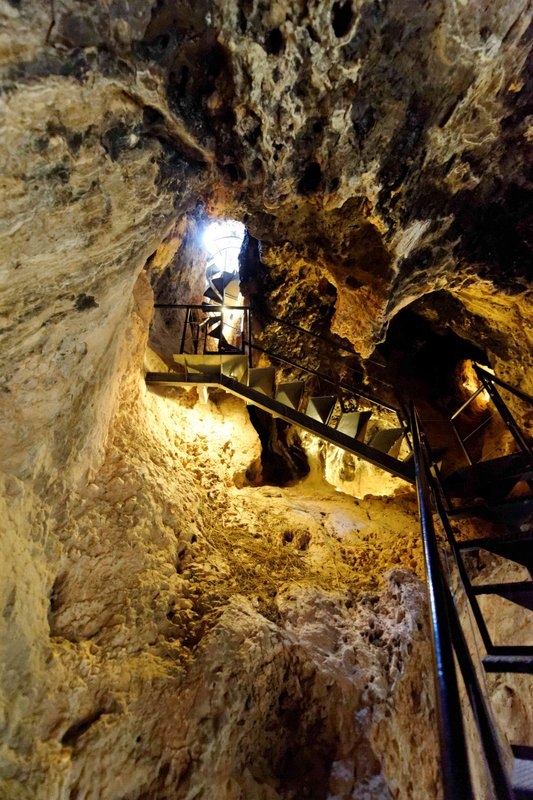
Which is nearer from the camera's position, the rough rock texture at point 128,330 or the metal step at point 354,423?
the rough rock texture at point 128,330

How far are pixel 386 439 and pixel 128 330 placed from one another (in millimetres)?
3492

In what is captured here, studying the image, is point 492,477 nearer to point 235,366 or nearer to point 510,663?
point 510,663

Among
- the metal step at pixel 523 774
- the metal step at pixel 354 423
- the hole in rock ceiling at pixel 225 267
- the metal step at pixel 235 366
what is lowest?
the metal step at pixel 523 774

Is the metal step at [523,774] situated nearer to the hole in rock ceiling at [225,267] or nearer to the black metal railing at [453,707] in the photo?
the black metal railing at [453,707]

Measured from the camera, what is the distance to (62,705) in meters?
2.45

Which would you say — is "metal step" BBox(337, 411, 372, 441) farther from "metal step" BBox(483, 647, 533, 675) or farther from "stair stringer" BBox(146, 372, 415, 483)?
"metal step" BBox(483, 647, 533, 675)

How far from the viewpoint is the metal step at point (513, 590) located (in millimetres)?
2182

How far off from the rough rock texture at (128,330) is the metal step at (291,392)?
6.50 ft

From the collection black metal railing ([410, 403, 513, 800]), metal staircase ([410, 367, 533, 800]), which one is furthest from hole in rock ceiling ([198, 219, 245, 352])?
black metal railing ([410, 403, 513, 800])

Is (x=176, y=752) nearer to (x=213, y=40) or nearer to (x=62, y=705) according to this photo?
(x=62, y=705)

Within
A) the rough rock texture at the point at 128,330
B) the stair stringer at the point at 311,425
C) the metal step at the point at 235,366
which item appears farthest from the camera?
the metal step at the point at 235,366

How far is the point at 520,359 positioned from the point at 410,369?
5379mm

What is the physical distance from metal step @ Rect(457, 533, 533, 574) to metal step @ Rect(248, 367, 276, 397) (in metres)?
3.35

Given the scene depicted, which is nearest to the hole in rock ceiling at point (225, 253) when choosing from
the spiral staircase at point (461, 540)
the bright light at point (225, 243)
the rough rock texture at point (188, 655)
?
the bright light at point (225, 243)
